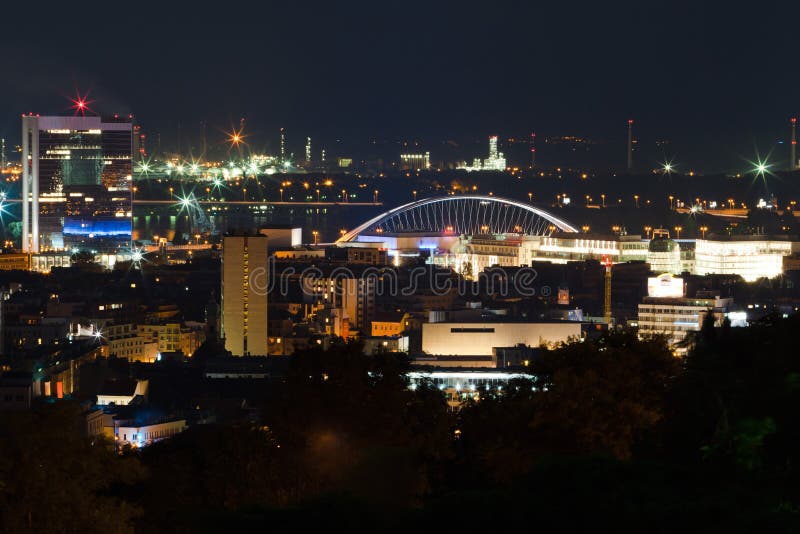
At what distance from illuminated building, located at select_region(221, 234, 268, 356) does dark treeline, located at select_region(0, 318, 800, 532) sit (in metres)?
15.6

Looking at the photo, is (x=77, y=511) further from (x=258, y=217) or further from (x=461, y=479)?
(x=258, y=217)

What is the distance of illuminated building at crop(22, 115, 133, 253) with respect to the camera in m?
59.6

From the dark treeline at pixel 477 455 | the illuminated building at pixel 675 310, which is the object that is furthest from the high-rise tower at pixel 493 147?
the dark treeline at pixel 477 455

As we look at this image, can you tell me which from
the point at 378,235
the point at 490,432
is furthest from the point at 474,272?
the point at 490,432

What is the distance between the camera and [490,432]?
41.7 feet

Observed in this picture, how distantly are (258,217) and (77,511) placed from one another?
73.9m

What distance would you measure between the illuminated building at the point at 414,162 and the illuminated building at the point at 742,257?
49123mm

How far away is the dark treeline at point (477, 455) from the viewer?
6.93m

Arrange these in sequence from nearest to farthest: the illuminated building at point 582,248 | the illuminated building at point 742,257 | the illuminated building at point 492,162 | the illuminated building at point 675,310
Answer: the illuminated building at point 675,310, the illuminated building at point 742,257, the illuminated building at point 582,248, the illuminated building at point 492,162

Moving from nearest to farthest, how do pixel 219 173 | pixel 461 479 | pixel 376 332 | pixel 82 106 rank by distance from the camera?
pixel 461 479 → pixel 376 332 → pixel 82 106 → pixel 219 173

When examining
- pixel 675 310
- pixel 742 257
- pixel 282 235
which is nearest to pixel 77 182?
pixel 282 235

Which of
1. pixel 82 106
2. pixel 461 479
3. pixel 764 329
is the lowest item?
pixel 461 479

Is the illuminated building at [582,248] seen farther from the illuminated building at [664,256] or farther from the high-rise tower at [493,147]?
the high-rise tower at [493,147]

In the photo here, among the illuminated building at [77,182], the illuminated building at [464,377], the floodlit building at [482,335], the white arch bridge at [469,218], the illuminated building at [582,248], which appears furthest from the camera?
the white arch bridge at [469,218]
